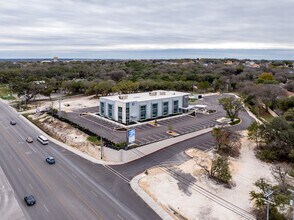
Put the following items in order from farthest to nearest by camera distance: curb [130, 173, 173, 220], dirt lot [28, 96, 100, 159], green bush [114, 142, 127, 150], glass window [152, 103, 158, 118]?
glass window [152, 103, 158, 118], dirt lot [28, 96, 100, 159], green bush [114, 142, 127, 150], curb [130, 173, 173, 220]

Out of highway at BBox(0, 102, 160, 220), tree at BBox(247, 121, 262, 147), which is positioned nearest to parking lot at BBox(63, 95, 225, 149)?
tree at BBox(247, 121, 262, 147)

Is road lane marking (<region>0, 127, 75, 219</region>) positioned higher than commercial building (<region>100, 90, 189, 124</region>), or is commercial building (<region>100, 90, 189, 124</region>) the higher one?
commercial building (<region>100, 90, 189, 124</region>)

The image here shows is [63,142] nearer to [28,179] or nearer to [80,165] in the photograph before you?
[80,165]

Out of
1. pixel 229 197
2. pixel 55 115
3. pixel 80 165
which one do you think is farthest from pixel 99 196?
pixel 55 115

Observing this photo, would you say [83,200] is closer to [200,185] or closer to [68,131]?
[200,185]

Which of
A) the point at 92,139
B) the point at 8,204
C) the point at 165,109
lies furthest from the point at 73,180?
the point at 165,109

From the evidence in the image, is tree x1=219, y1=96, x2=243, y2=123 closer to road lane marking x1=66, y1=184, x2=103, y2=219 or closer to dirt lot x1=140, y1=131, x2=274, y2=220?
dirt lot x1=140, y1=131, x2=274, y2=220
